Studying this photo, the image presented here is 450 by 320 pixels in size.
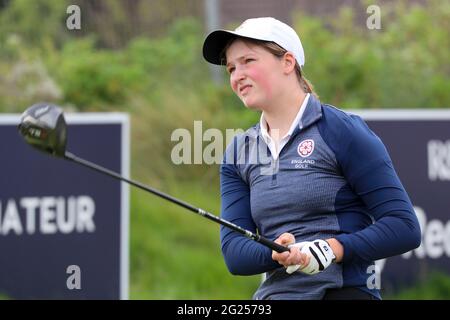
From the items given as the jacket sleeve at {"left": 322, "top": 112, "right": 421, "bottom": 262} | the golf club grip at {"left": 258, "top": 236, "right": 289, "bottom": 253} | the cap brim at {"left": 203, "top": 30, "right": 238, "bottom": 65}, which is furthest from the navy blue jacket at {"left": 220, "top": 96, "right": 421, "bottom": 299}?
the cap brim at {"left": 203, "top": 30, "right": 238, "bottom": 65}

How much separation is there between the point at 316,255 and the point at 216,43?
922 mm

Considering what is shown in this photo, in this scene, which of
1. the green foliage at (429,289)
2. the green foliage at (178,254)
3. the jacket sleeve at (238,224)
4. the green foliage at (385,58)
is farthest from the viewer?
the green foliage at (385,58)

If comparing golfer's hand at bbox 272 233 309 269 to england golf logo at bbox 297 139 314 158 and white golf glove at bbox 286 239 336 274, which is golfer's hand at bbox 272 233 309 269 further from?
england golf logo at bbox 297 139 314 158

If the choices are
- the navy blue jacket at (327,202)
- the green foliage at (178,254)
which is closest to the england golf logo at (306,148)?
the navy blue jacket at (327,202)

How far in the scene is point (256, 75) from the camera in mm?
4520

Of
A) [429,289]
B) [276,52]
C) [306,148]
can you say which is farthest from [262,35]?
[429,289]

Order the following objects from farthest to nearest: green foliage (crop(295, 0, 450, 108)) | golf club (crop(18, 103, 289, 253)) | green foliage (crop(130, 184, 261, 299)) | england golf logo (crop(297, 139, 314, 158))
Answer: green foliage (crop(295, 0, 450, 108)) → green foliage (crop(130, 184, 261, 299)) → england golf logo (crop(297, 139, 314, 158)) → golf club (crop(18, 103, 289, 253))

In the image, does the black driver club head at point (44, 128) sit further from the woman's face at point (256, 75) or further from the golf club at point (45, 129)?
the woman's face at point (256, 75)

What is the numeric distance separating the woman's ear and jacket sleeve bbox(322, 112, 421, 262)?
1.22ft

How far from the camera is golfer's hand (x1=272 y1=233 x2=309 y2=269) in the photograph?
4.28m

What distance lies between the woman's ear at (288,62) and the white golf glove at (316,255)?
2.17 ft

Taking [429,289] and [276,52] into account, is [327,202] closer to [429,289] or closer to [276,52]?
[276,52]

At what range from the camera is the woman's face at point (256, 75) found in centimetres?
452
